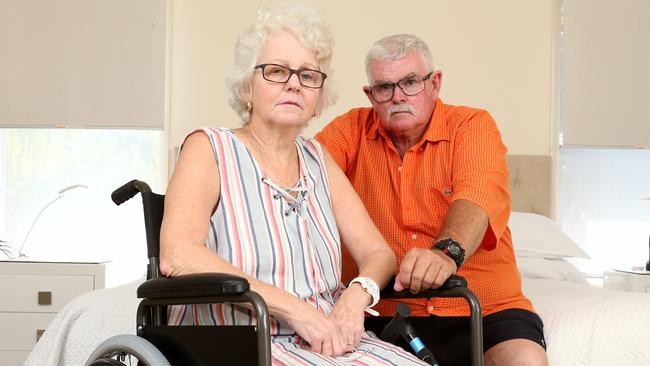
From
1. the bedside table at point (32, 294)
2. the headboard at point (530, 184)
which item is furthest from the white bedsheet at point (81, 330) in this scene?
the headboard at point (530, 184)

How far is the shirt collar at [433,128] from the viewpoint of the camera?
2.47 m

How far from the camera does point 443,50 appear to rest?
4.44 metres

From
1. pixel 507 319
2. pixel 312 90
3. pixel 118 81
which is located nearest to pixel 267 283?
pixel 312 90

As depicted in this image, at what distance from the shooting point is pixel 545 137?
446cm

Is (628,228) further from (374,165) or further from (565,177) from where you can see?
(374,165)

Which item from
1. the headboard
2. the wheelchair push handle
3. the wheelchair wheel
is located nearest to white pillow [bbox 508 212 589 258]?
the headboard

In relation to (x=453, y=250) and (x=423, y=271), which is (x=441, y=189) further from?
(x=423, y=271)

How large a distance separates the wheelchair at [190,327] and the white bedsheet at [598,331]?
0.47m

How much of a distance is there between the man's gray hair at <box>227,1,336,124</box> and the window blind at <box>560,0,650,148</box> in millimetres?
2721

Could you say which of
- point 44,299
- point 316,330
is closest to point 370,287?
point 316,330

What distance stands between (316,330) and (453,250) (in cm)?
47

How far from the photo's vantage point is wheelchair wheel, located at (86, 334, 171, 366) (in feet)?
5.31

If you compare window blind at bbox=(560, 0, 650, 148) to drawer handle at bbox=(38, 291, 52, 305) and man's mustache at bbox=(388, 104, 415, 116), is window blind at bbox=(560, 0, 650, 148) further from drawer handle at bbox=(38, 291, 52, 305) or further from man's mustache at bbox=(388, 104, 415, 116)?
drawer handle at bbox=(38, 291, 52, 305)

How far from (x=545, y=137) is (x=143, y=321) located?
3.13 m
